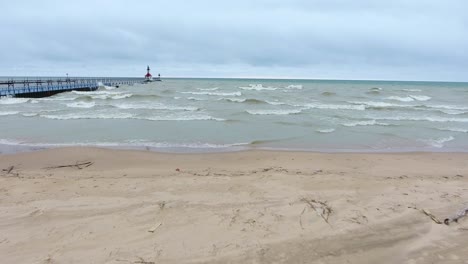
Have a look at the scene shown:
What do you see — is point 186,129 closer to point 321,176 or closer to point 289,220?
point 321,176

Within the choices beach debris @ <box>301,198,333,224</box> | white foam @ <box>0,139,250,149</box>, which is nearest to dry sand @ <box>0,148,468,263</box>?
beach debris @ <box>301,198,333,224</box>

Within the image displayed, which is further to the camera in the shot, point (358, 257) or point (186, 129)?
point (186, 129)

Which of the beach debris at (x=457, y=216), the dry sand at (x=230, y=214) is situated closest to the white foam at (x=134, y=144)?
the dry sand at (x=230, y=214)

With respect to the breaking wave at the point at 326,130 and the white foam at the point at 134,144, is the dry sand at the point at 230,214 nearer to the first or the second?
the white foam at the point at 134,144

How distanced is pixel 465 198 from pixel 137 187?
544 cm

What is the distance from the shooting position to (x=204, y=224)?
4.04m

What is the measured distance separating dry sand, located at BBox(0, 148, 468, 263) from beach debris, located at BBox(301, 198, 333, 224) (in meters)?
0.01

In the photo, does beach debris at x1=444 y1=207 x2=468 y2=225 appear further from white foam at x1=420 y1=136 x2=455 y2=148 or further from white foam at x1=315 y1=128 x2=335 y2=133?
white foam at x1=315 y1=128 x2=335 y2=133

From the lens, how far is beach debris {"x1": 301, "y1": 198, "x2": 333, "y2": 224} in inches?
170

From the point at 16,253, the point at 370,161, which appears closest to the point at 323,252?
the point at 16,253

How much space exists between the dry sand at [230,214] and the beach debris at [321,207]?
0.05 feet

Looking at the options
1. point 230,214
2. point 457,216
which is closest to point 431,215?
point 457,216

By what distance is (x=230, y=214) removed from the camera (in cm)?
435

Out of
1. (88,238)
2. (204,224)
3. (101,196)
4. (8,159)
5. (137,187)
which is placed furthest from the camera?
(8,159)
